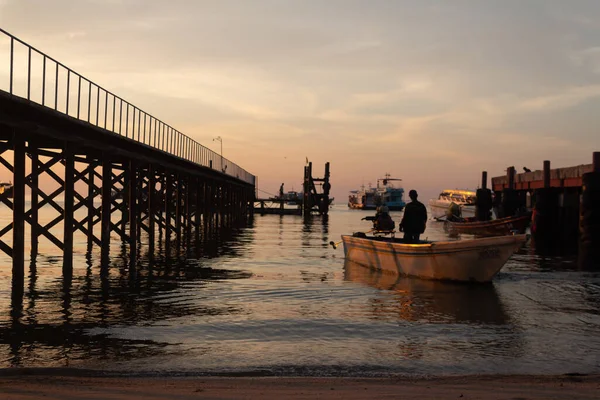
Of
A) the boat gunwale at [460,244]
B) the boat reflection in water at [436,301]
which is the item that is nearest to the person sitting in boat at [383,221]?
the boat reflection in water at [436,301]

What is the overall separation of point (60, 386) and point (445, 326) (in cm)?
730

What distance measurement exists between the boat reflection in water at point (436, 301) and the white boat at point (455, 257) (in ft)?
0.85

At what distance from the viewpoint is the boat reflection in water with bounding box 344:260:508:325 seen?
13.8 m

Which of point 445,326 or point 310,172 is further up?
point 310,172

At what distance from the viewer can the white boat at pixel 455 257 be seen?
18.1 m

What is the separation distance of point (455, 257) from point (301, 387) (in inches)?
452

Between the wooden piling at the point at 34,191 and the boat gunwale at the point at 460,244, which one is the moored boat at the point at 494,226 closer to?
the boat gunwale at the point at 460,244

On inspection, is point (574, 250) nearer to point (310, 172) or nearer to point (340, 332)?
point (340, 332)

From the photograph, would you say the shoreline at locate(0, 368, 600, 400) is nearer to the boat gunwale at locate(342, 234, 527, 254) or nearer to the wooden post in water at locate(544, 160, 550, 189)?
the boat gunwale at locate(342, 234, 527, 254)

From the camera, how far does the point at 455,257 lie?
61.1ft

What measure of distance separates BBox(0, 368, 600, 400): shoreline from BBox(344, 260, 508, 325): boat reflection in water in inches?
193

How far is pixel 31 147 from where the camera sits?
75.7 feet

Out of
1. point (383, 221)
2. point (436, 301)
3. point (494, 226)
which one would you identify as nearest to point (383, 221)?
point (383, 221)

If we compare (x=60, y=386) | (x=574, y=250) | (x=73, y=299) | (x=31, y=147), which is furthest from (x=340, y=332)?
(x=574, y=250)
